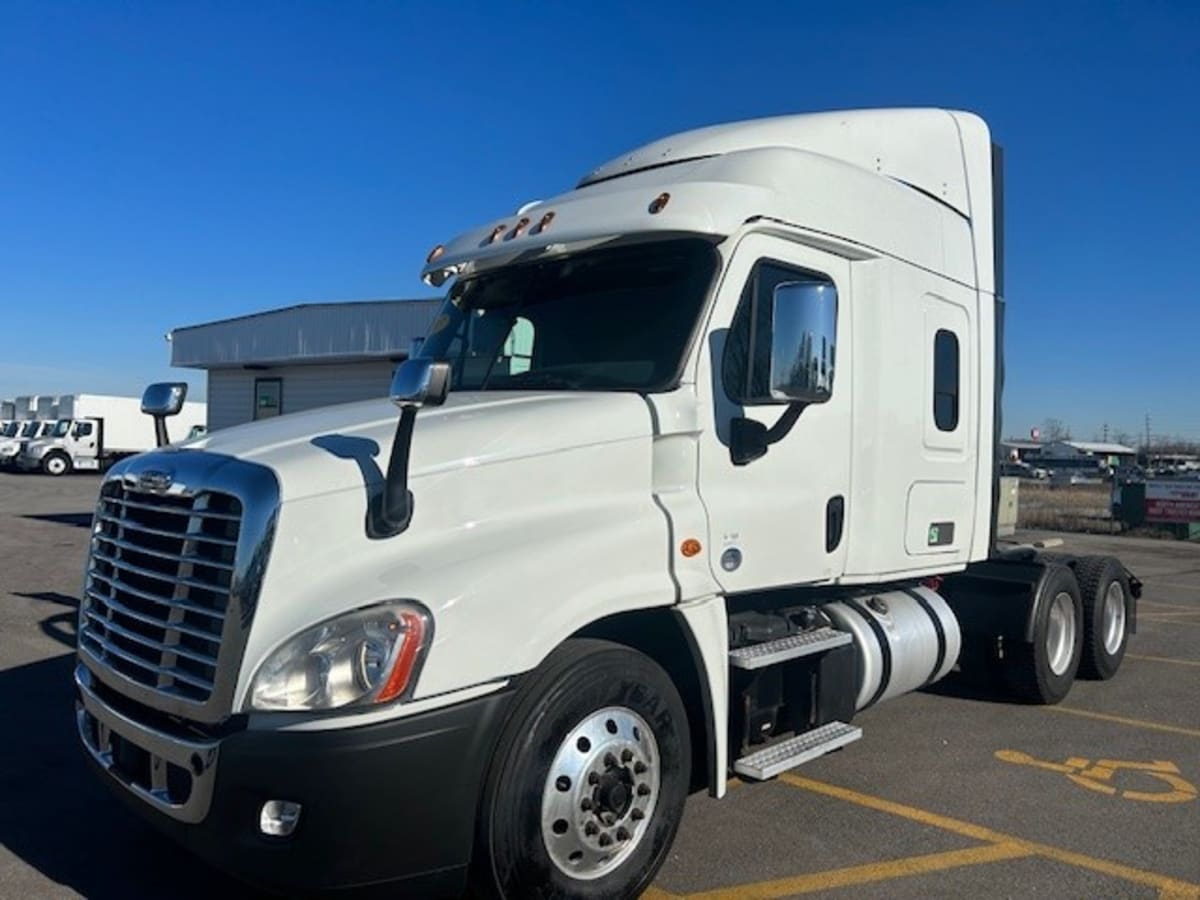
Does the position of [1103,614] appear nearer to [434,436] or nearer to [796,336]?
[796,336]

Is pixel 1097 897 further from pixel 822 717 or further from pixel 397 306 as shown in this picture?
pixel 397 306

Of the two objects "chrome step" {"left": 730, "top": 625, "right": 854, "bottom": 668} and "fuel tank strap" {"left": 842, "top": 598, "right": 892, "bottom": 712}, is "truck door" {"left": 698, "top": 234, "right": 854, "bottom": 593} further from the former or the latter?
A: "fuel tank strap" {"left": 842, "top": 598, "right": 892, "bottom": 712}

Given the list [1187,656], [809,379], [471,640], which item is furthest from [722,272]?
[1187,656]

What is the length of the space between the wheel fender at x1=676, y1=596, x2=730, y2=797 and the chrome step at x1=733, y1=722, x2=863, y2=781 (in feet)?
0.76

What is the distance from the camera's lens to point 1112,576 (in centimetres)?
841

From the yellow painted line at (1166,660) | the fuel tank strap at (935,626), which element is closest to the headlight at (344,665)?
the fuel tank strap at (935,626)

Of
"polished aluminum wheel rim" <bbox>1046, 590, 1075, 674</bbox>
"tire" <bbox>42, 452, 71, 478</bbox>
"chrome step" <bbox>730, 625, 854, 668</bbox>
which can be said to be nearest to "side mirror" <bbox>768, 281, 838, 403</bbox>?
"chrome step" <bbox>730, 625, 854, 668</bbox>

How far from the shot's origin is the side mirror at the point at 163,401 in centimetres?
479

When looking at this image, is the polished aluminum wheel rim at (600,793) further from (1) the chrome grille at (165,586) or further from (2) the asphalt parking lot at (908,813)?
(1) the chrome grille at (165,586)

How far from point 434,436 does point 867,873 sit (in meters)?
2.64

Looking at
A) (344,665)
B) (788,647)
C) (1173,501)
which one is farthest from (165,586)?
(1173,501)

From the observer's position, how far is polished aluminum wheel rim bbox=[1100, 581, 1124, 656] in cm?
821

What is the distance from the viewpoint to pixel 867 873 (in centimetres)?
442

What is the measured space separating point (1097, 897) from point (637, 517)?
8.07ft
